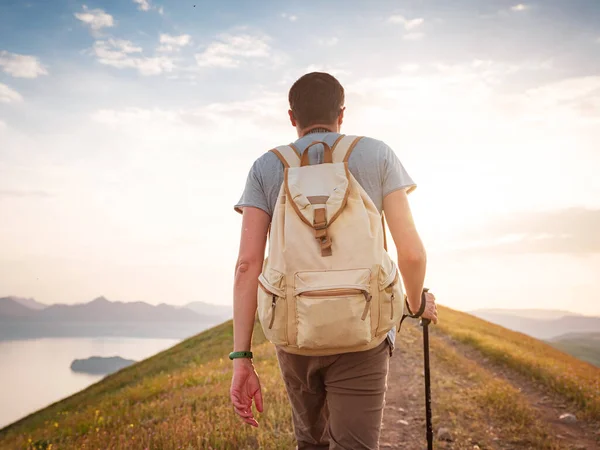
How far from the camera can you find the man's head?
281 centimetres

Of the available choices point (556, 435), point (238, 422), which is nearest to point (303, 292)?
point (238, 422)

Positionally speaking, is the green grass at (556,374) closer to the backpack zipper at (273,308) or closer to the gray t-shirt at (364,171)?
the gray t-shirt at (364,171)

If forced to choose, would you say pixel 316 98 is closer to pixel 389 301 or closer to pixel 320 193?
Answer: pixel 320 193

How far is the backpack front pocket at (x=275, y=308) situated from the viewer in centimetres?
247

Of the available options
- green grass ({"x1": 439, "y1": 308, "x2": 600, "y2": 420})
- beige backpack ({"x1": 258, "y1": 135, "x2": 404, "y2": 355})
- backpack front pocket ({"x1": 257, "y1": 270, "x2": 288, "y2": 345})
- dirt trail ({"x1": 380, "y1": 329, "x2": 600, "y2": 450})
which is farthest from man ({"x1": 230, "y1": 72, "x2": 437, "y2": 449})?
green grass ({"x1": 439, "y1": 308, "x2": 600, "y2": 420})

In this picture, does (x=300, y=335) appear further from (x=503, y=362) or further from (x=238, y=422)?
(x=503, y=362)

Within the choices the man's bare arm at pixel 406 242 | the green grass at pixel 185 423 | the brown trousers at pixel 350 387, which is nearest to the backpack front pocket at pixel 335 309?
the brown trousers at pixel 350 387

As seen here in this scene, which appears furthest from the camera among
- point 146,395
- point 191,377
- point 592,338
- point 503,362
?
point 592,338

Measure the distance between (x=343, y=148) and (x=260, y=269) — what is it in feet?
2.95

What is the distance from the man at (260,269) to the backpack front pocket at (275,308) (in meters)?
0.28

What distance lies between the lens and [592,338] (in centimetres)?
14350

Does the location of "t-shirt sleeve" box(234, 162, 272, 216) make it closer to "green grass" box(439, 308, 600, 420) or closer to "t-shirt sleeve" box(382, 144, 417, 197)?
"t-shirt sleeve" box(382, 144, 417, 197)

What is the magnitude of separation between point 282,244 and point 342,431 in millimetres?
1073

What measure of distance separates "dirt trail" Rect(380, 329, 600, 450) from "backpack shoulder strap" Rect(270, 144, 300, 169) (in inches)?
225
